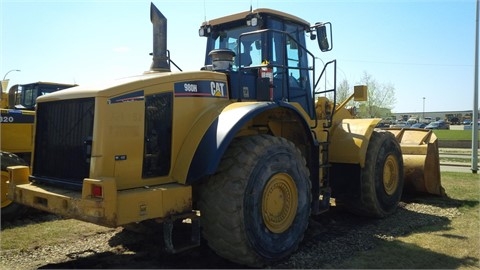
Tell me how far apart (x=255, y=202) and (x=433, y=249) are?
2598 mm

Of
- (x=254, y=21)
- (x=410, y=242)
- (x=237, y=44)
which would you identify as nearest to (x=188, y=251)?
(x=410, y=242)

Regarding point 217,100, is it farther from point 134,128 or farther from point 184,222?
Result: point 184,222

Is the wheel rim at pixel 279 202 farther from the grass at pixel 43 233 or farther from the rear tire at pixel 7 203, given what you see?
the rear tire at pixel 7 203

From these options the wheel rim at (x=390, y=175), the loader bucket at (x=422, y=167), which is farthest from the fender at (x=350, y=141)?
the loader bucket at (x=422, y=167)

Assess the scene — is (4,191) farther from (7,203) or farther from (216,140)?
(216,140)

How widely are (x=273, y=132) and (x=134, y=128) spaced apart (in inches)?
88.4

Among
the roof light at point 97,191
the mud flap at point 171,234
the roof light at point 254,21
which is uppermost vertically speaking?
the roof light at point 254,21

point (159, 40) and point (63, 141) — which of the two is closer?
point (63, 141)

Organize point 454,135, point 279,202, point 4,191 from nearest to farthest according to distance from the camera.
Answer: point 279,202
point 4,191
point 454,135

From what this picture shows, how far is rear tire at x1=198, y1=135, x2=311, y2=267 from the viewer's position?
4449 mm

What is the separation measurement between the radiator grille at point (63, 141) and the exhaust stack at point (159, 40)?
127 cm

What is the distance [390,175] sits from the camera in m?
7.68

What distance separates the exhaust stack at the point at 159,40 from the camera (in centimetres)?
524

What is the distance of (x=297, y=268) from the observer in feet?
15.6
